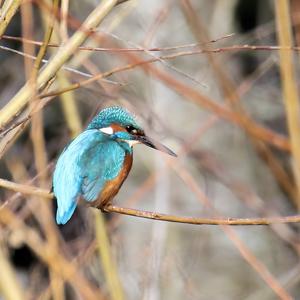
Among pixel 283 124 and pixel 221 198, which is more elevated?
pixel 283 124

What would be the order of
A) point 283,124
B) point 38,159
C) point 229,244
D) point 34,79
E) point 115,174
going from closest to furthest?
1. point 34,79
2. point 115,174
3. point 38,159
4. point 229,244
5. point 283,124

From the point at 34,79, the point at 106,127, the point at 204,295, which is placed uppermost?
the point at 204,295

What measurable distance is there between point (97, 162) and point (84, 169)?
0.06 metres

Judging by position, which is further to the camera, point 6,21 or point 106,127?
point 106,127

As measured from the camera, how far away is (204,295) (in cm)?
492

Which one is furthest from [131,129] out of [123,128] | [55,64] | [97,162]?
[55,64]

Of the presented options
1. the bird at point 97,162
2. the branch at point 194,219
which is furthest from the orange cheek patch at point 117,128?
Result: the branch at point 194,219

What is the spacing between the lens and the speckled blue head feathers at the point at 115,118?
8.98 feet

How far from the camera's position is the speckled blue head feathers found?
→ 274cm

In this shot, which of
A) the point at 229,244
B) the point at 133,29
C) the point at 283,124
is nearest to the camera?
the point at 133,29

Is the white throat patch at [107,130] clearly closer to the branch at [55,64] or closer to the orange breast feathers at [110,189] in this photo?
the orange breast feathers at [110,189]

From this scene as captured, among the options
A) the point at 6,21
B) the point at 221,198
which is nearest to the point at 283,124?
the point at 221,198

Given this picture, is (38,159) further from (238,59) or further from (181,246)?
(238,59)

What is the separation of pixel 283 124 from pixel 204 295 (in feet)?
4.06
